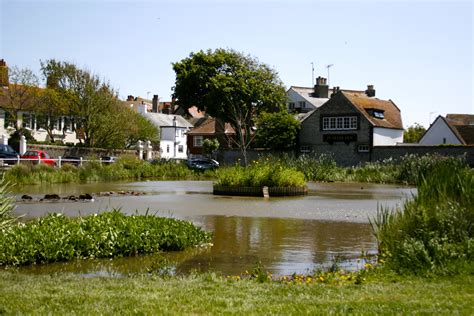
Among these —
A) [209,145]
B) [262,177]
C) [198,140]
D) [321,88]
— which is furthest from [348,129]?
[262,177]

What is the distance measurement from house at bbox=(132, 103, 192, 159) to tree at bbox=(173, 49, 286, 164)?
23.0 m

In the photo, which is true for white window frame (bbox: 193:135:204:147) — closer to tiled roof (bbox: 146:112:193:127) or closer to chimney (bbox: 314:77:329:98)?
tiled roof (bbox: 146:112:193:127)

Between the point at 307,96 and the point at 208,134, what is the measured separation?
46.4 ft

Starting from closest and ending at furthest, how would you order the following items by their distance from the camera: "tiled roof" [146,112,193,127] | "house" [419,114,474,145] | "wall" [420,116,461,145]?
1. "house" [419,114,474,145]
2. "wall" [420,116,461,145]
3. "tiled roof" [146,112,193,127]

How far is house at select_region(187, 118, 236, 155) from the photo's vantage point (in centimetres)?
7994

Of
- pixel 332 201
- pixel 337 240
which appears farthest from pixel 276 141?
pixel 337 240

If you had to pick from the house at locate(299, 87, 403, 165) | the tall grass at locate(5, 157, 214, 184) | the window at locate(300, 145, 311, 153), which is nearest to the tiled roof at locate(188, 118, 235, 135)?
the window at locate(300, 145, 311, 153)

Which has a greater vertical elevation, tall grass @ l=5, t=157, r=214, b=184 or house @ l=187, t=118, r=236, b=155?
house @ l=187, t=118, r=236, b=155

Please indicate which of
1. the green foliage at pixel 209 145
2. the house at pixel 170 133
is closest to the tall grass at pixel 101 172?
the green foliage at pixel 209 145

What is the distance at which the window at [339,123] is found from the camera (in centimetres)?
5812

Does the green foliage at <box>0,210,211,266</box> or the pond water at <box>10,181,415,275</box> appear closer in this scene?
the green foliage at <box>0,210,211,266</box>

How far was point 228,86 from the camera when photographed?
203ft

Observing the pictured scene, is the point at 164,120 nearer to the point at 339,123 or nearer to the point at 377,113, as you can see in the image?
the point at 339,123

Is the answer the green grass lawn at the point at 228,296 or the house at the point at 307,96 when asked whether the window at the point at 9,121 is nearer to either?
the house at the point at 307,96
